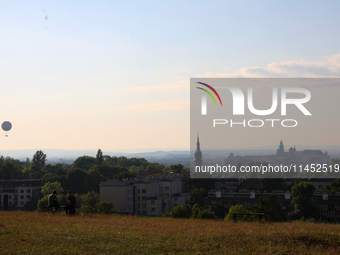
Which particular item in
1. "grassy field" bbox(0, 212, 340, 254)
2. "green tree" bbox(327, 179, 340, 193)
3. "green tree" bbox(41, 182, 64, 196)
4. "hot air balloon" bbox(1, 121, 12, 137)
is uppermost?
"hot air balloon" bbox(1, 121, 12, 137)

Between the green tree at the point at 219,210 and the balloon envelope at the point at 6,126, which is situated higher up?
the balloon envelope at the point at 6,126

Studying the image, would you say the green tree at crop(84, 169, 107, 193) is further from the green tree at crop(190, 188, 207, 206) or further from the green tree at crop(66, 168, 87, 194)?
the green tree at crop(190, 188, 207, 206)

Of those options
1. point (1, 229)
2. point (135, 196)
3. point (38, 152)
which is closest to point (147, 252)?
point (1, 229)

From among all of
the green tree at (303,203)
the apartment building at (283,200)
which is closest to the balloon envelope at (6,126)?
the apartment building at (283,200)

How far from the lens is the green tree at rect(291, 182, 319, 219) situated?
8169 centimetres

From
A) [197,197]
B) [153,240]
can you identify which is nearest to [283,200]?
[197,197]

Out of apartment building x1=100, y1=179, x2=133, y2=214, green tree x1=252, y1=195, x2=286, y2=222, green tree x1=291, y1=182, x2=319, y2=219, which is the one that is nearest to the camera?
green tree x1=252, y1=195, x2=286, y2=222

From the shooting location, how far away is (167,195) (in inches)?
4441

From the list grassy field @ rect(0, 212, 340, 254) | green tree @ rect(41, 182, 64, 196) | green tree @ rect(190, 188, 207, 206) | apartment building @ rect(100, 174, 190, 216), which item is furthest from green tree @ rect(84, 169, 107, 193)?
grassy field @ rect(0, 212, 340, 254)

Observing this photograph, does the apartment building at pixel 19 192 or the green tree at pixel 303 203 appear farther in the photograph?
Answer: the apartment building at pixel 19 192

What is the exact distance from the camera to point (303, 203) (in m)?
82.8

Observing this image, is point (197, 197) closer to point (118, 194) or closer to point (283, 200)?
point (118, 194)

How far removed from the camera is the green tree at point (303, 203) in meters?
81.7

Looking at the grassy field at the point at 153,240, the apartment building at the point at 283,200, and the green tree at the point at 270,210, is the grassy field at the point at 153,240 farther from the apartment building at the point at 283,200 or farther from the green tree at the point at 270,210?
the apartment building at the point at 283,200
